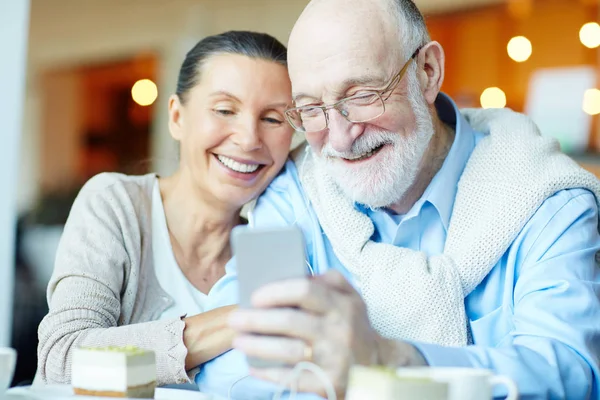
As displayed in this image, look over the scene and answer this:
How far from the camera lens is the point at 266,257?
37.9 inches

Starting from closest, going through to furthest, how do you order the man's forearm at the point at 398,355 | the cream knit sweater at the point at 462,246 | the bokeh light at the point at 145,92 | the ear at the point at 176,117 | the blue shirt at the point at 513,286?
the man's forearm at the point at 398,355, the blue shirt at the point at 513,286, the cream knit sweater at the point at 462,246, the ear at the point at 176,117, the bokeh light at the point at 145,92

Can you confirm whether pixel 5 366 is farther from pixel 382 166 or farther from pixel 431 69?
pixel 431 69

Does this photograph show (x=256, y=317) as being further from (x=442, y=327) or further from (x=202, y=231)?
(x=202, y=231)

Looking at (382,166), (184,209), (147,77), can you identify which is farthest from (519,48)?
(382,166)

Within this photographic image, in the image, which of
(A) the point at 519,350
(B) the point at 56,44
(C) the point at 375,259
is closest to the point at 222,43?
(C) the point at 375,259

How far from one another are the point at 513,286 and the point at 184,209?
89 centimetres

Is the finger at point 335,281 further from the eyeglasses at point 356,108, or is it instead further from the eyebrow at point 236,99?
the eyebrow at point 236,99

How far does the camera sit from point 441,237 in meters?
1.71

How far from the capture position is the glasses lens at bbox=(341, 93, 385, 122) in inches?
64.7

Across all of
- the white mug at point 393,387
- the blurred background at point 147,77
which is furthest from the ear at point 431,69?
the blurred background at point 147,77

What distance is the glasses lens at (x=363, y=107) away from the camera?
1.64m

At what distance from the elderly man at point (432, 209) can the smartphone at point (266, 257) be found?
36cm

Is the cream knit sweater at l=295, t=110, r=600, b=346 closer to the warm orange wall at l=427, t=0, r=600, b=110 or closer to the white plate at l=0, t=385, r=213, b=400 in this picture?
the white plate at l=0, t=385, r=213, b=400

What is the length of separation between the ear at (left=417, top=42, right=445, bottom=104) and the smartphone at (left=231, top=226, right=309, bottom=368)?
36.9 inches
